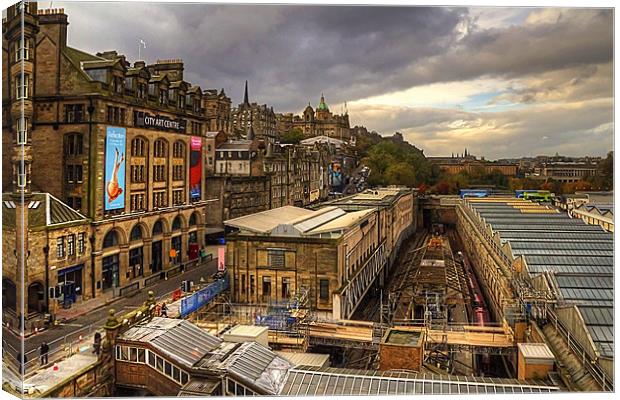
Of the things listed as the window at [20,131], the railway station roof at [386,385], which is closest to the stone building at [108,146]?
the window at [20,131]

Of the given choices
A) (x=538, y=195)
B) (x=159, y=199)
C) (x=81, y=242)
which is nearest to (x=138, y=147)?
(x=159, y=199)

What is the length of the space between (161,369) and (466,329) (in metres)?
7.51

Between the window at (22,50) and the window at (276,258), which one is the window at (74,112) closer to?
the window at (22,50)

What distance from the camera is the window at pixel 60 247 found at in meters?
15.6

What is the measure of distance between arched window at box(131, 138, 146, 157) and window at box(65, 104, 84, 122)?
215cm

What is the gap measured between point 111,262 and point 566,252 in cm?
1347

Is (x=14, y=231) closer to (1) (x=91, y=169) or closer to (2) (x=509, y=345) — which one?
(1) (x=91, y=169)

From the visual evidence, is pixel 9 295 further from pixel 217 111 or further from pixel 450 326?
pixel 217 111

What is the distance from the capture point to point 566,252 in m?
16.9

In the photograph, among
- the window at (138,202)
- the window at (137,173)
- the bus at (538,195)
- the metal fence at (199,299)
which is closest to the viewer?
the metal fence at (199,299)

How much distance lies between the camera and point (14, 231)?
1230 centimetres

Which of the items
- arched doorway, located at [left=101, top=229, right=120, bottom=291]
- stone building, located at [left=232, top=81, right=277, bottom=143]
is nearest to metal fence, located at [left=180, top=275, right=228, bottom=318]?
arched doorway, located at [left=101, top=229, right=120, bottom=291]

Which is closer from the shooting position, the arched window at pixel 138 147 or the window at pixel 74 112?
the window at pixel 74 112

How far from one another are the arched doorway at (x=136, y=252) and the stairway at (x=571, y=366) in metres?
12.5
